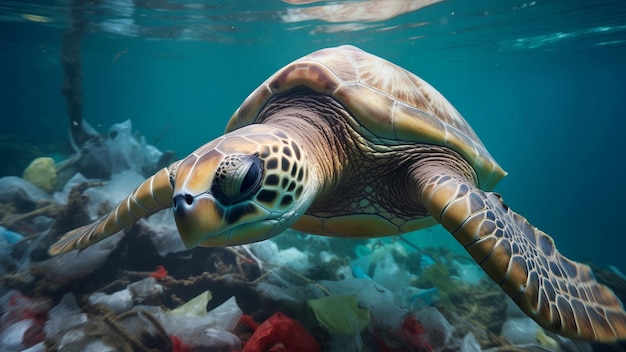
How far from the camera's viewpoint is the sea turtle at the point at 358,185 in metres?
1.33

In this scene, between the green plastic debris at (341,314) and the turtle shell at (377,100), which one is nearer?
the green plastic debris at (341,314)

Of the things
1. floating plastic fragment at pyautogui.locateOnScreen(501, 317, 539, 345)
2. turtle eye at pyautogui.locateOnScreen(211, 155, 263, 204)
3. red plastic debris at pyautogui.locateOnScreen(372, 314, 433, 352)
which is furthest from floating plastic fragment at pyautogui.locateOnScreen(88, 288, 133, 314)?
floating plastic fragment at pyautogui.locateOnScreen(501, 317, 539, 345)

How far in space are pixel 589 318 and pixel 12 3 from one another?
17530mm

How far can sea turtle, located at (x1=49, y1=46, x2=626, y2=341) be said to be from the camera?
1.33 metres

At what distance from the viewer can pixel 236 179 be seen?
125 cm

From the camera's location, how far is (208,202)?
4.03 feet

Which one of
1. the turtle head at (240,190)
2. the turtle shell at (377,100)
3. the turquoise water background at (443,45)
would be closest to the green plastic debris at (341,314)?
the turtle head at (240,190)

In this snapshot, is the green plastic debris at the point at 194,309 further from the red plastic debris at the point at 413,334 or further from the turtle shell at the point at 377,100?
the turtle shell at the point at 377,100

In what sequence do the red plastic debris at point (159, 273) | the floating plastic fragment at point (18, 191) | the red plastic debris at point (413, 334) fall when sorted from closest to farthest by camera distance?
the red plastic debris at point (413, 334)
the red plastic debris at point (159, 273)
the floating plastic fragment at point (18, 191)

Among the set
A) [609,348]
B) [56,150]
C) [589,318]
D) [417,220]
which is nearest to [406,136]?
[417,220]

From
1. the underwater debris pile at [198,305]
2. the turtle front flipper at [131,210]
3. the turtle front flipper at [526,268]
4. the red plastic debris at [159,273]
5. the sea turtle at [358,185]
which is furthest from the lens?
the red plastic debris at [159,273]

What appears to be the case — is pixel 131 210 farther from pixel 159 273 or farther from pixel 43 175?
pixel 43 175

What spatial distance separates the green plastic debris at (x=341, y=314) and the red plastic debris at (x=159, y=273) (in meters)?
1.19

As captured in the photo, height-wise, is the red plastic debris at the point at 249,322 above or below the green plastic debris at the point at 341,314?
below
